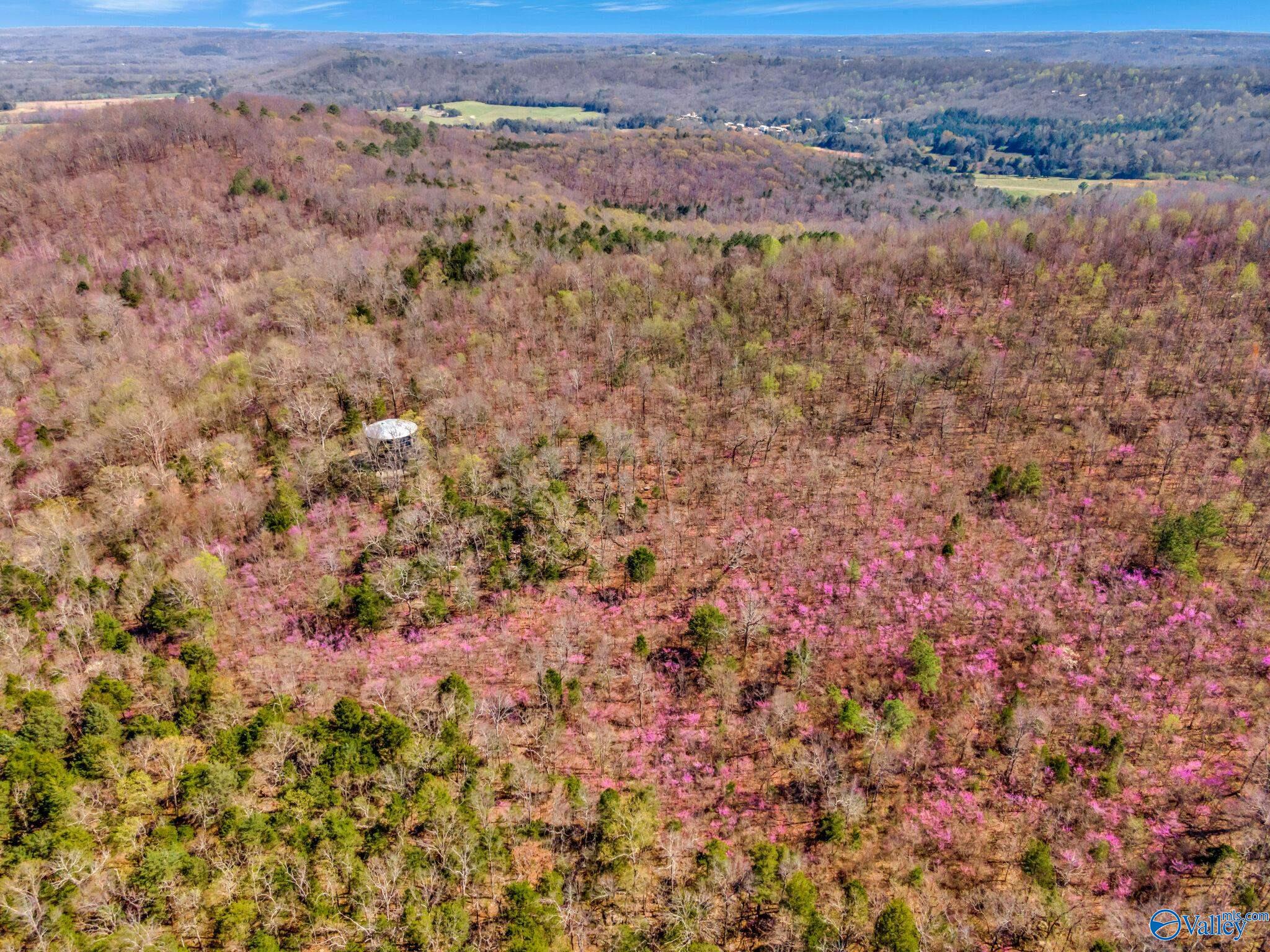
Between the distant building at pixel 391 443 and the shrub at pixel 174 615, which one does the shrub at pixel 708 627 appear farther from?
the shrub at pixel 174 615

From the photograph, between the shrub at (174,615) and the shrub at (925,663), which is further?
the shrub at (174,615)

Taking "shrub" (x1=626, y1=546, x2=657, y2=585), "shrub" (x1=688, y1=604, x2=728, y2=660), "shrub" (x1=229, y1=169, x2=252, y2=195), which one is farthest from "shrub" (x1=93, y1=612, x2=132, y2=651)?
"shrub" (x1=229, y1=169, x2=252, y2=195)

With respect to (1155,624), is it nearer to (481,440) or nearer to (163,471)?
(481,440)

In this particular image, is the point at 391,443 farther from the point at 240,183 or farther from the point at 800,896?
the point at 240,183

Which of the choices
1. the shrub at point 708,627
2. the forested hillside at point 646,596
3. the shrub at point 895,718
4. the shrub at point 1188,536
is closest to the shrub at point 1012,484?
the forested hillside at point 646,596

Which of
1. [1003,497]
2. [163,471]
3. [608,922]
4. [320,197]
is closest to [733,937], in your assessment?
[608,922]

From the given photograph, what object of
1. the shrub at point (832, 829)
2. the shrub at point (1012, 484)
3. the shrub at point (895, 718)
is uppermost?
the shrub at point (1012, 484)
